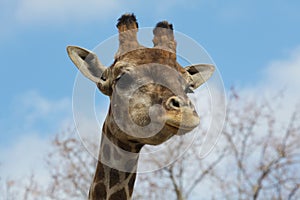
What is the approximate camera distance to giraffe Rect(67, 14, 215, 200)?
181 inches

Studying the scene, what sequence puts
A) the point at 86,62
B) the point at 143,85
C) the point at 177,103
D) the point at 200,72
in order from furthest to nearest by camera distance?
the point at 200,72, the point at 86,62, the point at 143,85, the point at 177,103

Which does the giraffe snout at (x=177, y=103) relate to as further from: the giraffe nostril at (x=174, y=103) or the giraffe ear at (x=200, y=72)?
the giraffe ear at (x=200, y=72)

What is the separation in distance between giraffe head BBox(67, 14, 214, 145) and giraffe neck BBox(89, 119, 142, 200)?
0.39ft

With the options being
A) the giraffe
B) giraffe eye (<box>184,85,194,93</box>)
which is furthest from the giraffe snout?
giraffe eye (<box>184,85,194,93</box>)

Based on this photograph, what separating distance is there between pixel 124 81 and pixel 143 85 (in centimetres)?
20

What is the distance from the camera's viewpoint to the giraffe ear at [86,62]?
217 inches

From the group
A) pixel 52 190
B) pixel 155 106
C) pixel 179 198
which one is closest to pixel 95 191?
pixel 155 106

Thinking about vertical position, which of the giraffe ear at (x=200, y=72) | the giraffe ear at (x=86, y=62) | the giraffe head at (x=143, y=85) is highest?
the giraffe ear at (x=200, y=72)

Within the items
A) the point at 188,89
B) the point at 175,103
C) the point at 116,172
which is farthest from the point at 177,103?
the point at 116,172

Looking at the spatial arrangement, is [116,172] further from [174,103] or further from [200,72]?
[200,72]

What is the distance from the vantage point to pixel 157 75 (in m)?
4.87

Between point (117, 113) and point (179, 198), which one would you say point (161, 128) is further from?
point (179, 198)

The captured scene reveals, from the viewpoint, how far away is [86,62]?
5551mm

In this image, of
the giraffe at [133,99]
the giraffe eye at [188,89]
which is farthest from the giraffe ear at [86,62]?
the giraffe eye at [188,89]
